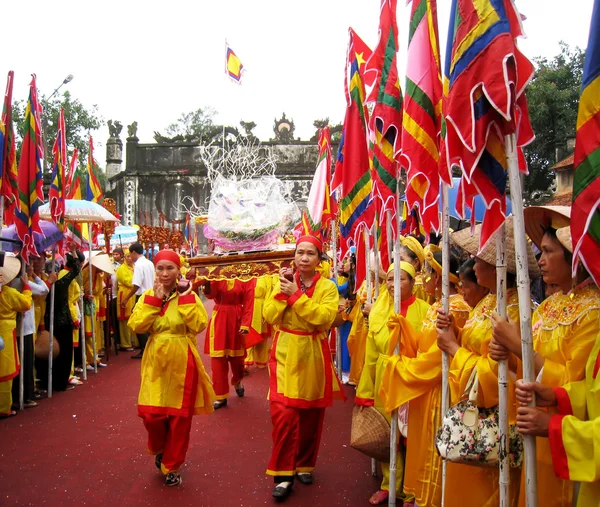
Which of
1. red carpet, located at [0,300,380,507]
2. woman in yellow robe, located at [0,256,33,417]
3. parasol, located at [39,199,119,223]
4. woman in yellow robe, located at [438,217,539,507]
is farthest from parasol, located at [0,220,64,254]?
woman in yellow robe, located at [438,217,539,507]

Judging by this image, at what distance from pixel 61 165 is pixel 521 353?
7100 mm

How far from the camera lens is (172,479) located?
452 cm

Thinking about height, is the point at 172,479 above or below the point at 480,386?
below

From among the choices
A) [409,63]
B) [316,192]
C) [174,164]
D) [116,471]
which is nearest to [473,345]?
[409,63]

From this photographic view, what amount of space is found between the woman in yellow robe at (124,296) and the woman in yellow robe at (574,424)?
927 centimetres

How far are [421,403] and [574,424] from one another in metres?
1.65

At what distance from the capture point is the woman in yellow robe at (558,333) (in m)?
2.27

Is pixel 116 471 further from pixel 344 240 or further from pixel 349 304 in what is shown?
pixel 349 304

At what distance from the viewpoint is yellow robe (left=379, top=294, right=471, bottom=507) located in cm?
350

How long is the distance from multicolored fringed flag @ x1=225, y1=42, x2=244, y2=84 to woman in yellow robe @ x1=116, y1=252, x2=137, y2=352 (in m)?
6.36

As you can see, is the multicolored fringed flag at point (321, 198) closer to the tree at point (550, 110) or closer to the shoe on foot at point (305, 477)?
the shoe on foot at point (305, 477)

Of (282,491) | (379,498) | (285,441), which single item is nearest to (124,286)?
(285,441)

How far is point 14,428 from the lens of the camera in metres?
6.06

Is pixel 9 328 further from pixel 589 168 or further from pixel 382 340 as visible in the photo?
pixel 589 168
